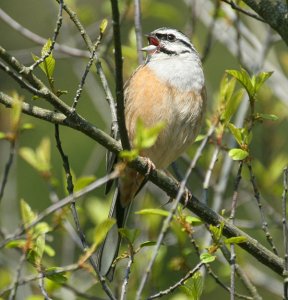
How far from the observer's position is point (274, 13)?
12.0 feet


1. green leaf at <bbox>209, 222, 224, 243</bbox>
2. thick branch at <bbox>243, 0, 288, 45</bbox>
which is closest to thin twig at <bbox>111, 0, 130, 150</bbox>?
green leaf at <bbox>209, 222, 224, 243</bbox>

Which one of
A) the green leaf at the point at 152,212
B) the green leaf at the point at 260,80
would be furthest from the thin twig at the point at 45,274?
the green leaf at the point at 260,80

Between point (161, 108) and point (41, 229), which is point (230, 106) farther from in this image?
point (41, 229)

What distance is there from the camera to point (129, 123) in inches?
177

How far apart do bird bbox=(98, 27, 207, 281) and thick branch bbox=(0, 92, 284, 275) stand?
0.70 meters

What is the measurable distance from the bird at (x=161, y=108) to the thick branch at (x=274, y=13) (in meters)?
0.91

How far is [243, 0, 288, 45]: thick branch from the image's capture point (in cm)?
366

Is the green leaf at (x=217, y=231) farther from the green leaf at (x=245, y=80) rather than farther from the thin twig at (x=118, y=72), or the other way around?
the green leaf at (x=245, y=80)

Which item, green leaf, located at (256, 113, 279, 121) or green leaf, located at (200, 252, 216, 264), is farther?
green leaf, located at (256, 113, 279, 121)

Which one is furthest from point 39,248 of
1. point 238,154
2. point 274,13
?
point 274,13

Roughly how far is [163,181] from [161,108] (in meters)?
0.89

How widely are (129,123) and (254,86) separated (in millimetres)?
1158

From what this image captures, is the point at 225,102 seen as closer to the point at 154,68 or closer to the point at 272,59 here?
the point at 154,68

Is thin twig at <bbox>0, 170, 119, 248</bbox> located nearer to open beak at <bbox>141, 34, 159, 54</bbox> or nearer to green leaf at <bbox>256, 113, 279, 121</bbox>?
green leaf at <bbox>256, 113, 279, 121</bbox>
